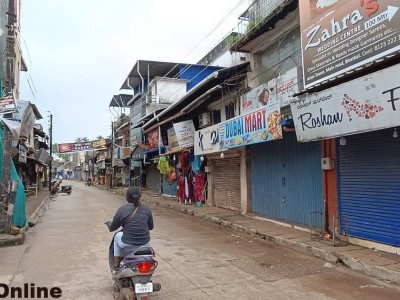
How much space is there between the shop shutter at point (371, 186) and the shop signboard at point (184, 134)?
1133 cm

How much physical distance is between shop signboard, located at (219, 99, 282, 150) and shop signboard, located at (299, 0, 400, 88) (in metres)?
1.46

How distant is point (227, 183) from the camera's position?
58.1 feet

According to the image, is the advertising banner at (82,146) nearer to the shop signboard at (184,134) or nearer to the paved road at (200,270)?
the shop signboard at (184,134)

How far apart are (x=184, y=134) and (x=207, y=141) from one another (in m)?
3.76

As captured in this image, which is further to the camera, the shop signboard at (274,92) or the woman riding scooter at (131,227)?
the shop signboard at (274,92)

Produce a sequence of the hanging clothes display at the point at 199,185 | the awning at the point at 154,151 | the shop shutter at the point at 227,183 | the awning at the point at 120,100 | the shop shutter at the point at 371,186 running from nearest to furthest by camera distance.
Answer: the shop shutter at the point at 371,186 < the shop shutter at the point at 227,183 < the hanging clothes display at the point at 199,185 < the awning at the point at 154,151 < the awning at the point at 120,100

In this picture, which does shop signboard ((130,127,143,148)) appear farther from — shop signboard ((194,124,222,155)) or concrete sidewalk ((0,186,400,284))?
concrete sidewalk ((0,186,400,284))

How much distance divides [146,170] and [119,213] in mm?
31145

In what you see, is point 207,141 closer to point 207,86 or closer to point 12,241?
point 207,86

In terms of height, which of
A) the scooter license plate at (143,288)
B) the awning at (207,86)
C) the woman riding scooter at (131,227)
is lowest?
the scooter license plate at (143,288)

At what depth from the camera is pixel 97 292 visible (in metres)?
6.23

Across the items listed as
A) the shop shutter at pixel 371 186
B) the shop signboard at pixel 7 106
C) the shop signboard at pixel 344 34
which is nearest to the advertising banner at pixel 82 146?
the shop signboard at pixel 7 106

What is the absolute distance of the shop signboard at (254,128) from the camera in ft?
36.2

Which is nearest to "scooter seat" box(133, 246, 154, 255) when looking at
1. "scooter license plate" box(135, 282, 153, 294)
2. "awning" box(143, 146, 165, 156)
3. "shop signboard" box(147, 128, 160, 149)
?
"scooter license plate" box(135, 282, 153, 294)
